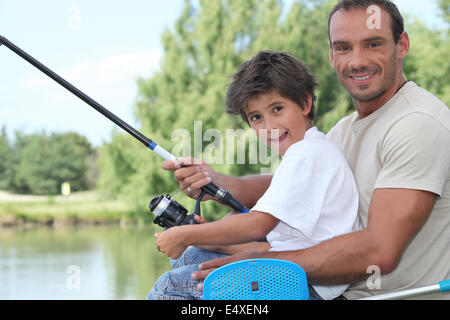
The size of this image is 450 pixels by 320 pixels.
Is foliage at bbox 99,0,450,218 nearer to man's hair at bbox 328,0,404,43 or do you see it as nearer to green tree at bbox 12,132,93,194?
green tree at bbox 12,132,93,194

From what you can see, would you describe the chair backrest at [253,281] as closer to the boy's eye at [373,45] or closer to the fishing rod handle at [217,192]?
the fishing rod handle at [217,192]

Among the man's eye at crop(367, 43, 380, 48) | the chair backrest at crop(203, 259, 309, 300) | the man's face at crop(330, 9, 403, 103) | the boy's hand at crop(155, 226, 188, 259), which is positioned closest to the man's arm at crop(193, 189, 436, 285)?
the chair backrest at crop(203, 259, 309, 300)

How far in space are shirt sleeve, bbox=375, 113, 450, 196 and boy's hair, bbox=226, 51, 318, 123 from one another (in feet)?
1.50

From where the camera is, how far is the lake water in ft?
60.7

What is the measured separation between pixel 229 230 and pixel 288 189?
0.23 metres

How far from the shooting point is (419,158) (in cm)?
172

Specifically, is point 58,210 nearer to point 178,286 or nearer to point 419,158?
point 178,286

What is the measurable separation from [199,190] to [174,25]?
55.7ft

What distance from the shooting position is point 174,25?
726 inches

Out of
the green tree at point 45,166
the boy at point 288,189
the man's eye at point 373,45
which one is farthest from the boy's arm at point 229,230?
the green tree at point 45,166

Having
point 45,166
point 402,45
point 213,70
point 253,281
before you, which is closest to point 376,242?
point 253,281

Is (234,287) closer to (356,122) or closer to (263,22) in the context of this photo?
(356,122)

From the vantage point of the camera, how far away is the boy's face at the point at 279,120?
2.02 meters

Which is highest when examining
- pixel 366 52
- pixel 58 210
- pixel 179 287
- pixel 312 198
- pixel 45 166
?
pixel 45 166
